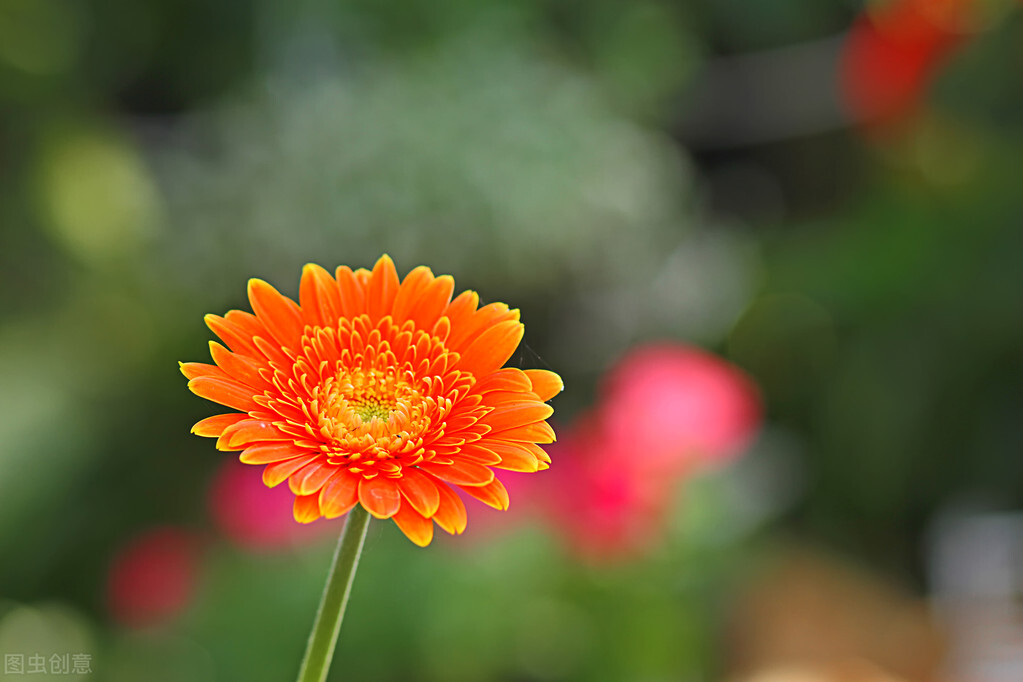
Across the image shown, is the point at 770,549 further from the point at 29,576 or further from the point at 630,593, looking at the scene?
the point at 29,576

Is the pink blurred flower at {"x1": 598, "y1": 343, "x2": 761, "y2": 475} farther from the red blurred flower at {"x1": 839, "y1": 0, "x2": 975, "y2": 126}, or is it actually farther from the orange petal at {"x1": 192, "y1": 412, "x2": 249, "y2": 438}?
the orange petal at {"x1": 192, "y1": 412, "x2": 249, "y2": 438}

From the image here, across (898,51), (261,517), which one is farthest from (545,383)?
(898,51)

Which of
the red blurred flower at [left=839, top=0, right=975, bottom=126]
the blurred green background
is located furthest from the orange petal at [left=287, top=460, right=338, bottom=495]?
the red blurred flower at [left=839, top=0, right=975, bottom=126]

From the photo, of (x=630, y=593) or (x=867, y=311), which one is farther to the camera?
(x=867, y=311)

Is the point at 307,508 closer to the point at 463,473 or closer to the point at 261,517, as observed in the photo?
the point at 463,473

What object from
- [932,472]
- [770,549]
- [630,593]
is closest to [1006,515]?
[932,472]
